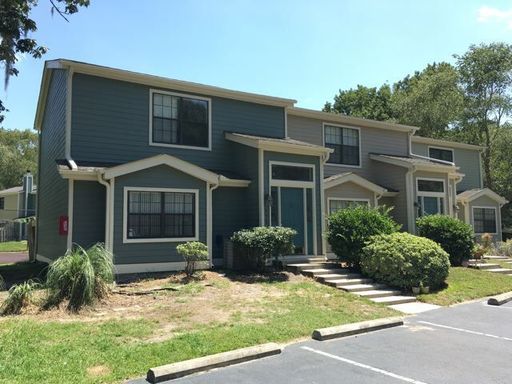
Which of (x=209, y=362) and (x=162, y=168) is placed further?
(x=162, y=168)

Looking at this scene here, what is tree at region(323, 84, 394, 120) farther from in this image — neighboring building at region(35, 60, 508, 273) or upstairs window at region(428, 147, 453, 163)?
neighboring building at region(35, 60, 508, 273)

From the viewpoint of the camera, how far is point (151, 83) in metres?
14.9

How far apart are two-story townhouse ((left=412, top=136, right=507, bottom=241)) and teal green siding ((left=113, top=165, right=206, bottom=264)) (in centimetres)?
1437

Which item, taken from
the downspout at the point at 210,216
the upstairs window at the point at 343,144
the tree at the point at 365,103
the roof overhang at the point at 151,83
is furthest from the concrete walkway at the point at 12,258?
the tree at the point at 365,103

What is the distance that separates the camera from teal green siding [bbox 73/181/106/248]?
1279 centimetres

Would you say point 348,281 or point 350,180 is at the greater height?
point 350,180

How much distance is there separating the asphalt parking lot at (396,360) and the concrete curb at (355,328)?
141mm

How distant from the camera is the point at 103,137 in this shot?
14.1 metres

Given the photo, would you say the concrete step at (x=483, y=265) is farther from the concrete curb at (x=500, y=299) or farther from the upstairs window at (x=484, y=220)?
the upstairs window at (x=484, y=220)

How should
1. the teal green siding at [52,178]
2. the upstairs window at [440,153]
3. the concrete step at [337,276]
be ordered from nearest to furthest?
1. the concrete step at [337,276]
2. the teal green siding at [52,178]
3. the upstairs window at [440,153]

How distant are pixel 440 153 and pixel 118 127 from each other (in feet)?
59.7

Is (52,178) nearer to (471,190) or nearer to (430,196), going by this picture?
(430,196)

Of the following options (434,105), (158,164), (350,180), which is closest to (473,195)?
(350,180)

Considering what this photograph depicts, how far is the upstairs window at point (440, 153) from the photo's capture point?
25.1 m
